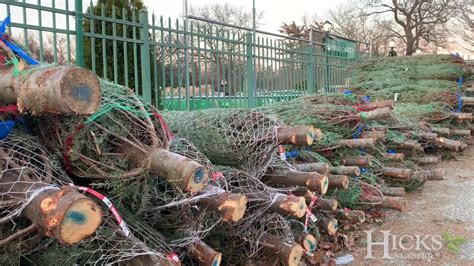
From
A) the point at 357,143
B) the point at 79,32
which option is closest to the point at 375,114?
the point at 357,143

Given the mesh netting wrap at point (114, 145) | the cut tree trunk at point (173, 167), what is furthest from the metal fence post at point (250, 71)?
the cut tree trunk at point (173, 167)

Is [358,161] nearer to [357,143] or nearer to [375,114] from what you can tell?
[357,143]

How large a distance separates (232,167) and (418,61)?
28.8 ft

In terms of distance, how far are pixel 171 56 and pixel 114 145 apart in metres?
3.60

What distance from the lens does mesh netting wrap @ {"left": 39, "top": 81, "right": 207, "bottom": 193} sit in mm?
2179

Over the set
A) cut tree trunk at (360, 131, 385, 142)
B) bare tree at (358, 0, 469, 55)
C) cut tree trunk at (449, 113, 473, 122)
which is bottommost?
cut tree trunk at (360, 131, 385, 142)

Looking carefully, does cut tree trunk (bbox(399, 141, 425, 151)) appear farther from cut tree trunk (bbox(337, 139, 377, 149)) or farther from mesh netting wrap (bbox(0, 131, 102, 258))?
mesh netting wrap (bbox(0, 131, 102, 258))

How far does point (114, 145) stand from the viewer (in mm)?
2369

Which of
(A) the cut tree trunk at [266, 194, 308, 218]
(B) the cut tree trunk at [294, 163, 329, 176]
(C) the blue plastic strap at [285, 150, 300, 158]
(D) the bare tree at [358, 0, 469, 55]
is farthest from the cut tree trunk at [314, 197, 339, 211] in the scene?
(D) the bare tree at [358, 0, 469, 55]

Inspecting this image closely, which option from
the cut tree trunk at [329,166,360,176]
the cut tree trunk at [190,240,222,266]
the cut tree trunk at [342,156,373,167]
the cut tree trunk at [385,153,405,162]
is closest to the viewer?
the cut tree trunk at [190,240,222,266]

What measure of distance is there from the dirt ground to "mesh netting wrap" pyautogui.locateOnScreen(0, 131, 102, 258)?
2.81 m

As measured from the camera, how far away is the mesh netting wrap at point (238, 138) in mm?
3139

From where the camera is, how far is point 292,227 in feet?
11.7

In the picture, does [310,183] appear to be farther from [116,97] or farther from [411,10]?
[411,10]
